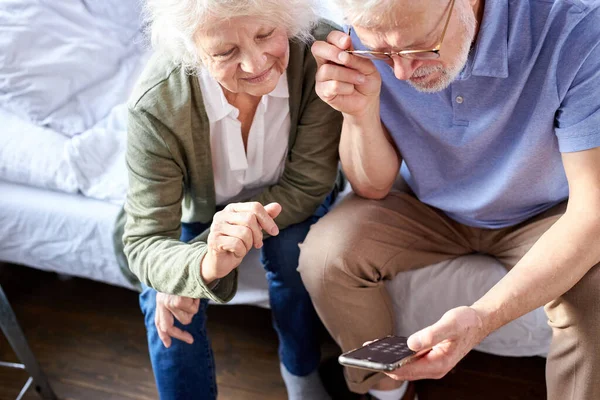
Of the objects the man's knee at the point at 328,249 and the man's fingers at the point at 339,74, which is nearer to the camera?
the man's fingers at the point at 339,74

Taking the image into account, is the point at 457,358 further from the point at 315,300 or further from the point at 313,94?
the point at 313,94

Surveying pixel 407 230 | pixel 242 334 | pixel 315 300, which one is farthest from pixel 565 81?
pixel 242 334

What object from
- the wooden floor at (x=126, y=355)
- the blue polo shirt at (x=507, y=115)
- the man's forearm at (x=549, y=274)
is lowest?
the wooden floor at (x=126, y=355)

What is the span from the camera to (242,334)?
179 cm

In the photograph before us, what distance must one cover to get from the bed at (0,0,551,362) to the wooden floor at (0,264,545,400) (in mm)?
237

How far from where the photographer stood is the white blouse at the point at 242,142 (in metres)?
1.28

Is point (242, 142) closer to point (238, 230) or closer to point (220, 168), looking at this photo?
point (220, 168)

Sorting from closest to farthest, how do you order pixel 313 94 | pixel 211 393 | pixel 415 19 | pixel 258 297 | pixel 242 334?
1. pixel 415 19
2. pixel 313 94
3. pixel 211 393
4. pixel 258 297
5. pixel 242 334

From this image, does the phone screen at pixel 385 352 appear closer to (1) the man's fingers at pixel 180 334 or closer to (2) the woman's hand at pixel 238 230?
(2) the woman's hand at pixel 238 230

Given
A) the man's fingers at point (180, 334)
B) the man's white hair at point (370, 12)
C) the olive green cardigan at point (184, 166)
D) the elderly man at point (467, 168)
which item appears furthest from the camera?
the man's fingers at point (180, 334)

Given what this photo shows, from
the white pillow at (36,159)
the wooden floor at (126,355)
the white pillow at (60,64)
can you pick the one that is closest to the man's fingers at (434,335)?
the wooden floor at (126,355)

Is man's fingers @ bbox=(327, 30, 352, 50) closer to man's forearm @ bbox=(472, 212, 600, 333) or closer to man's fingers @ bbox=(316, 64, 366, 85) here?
man's fingers @ bbox=(316, 64, 366, 85)

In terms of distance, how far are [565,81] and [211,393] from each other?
2.98 ft

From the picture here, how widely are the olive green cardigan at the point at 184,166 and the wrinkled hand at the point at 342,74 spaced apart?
0.49 ft
